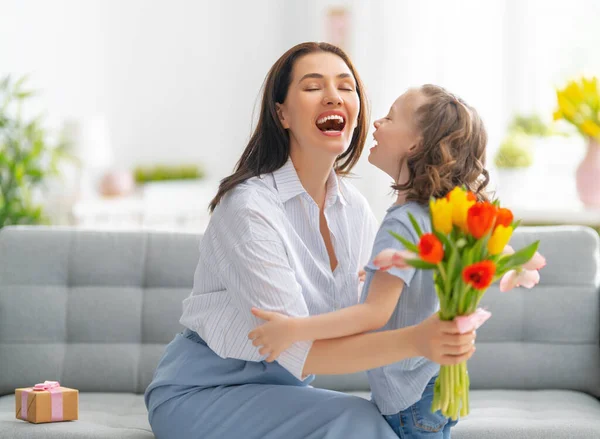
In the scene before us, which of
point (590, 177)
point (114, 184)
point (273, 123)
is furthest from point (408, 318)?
point (114, 184)

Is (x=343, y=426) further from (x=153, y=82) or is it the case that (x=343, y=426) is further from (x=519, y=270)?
(x=153, y=82)

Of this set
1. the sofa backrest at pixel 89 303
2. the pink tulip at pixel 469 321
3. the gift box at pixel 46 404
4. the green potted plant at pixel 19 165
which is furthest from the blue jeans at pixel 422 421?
the green potted plant at pixel 19 165

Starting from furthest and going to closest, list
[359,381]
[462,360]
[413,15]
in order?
1. [413,15]
2. [359,381]
3. [462,360]

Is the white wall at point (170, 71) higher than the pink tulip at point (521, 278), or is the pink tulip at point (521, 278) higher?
the white wall at point (170, 71)

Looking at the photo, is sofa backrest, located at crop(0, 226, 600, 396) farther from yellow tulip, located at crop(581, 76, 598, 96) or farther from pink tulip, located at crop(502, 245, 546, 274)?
yellow tulip, located at crop(581, 76, 598, 96)

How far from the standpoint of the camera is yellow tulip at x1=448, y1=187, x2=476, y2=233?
4.59ft

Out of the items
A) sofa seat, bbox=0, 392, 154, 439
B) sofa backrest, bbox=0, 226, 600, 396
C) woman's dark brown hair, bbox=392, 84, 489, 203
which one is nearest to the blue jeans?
woman's dark brown hair, bbox=392, 84, 489, 203

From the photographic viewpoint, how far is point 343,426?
1.69 metres

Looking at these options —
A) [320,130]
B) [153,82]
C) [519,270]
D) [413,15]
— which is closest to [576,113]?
[413,15]

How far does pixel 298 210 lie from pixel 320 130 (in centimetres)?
20

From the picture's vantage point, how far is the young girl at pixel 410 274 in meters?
1.60

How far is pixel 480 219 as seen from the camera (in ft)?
4.48

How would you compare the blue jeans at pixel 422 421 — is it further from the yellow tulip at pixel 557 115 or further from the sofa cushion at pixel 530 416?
the yellow tulip at pixel 557 115

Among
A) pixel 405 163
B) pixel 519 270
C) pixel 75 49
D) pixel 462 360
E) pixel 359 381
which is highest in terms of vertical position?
pixel 75 49
